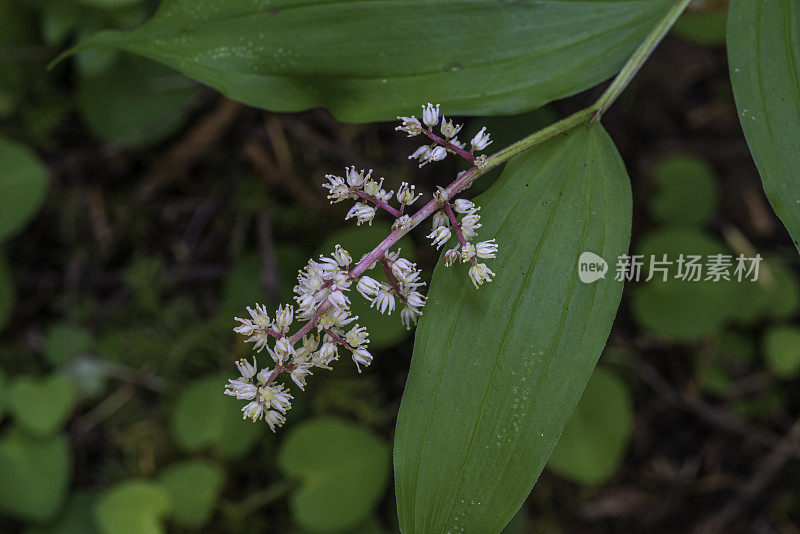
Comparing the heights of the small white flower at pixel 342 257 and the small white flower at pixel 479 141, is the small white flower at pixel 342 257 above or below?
below

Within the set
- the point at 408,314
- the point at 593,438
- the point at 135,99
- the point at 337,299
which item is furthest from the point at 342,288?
the point at 135,99

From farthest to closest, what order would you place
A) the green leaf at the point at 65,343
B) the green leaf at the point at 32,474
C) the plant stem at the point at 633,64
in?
the green leaf at the point at 65,343
the green leaf at the point at 32,474
the plant stem at the point at 633,64

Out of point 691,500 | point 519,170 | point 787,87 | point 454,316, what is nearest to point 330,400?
point 454,316

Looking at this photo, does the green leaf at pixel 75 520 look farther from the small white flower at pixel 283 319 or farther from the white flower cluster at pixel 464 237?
the white flower cluster at pixel 464 237

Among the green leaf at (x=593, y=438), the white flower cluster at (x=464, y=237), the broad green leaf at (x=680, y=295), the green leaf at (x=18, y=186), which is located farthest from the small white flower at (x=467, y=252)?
the green leaf at (x=18, y=186)

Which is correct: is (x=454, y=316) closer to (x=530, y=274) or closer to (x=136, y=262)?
(x=530, y=274)

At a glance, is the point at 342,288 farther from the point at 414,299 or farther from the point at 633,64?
the point at 633,64
